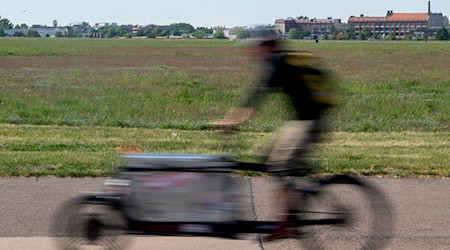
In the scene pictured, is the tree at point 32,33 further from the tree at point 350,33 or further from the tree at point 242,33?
the tree at point 242,33

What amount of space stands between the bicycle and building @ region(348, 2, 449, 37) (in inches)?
7070

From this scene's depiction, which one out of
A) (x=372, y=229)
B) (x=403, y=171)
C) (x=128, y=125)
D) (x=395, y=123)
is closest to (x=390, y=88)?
(x=395, y=123)

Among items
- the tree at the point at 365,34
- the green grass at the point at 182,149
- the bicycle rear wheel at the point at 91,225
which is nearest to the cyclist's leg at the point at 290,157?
the bicycle rear wheel at the point at 91,225

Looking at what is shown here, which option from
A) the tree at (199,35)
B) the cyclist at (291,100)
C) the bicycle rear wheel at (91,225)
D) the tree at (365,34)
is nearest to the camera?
the cyclist at (291,100)

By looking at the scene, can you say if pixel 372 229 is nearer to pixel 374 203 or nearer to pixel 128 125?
pixel 374 203

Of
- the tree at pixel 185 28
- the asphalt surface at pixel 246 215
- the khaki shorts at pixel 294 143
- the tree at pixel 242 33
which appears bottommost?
the tree at pixel 185 28

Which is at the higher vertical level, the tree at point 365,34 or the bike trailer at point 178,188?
the bike trailer at point 178,188

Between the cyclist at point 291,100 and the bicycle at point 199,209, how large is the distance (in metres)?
0.08

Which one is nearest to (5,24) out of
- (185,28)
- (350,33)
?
(185,28)

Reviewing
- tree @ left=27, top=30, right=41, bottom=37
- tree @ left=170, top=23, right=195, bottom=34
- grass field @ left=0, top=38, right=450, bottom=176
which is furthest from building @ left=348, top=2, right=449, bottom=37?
grass field @ left=0, top=38, right=450, bottom=176

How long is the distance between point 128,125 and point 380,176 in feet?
22.2

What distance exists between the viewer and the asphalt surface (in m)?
6.45

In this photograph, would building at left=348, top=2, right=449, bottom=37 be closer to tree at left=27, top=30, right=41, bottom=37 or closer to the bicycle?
tree at left=27, top=30, right=41, bottom=37

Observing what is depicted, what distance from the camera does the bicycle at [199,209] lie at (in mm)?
5512
